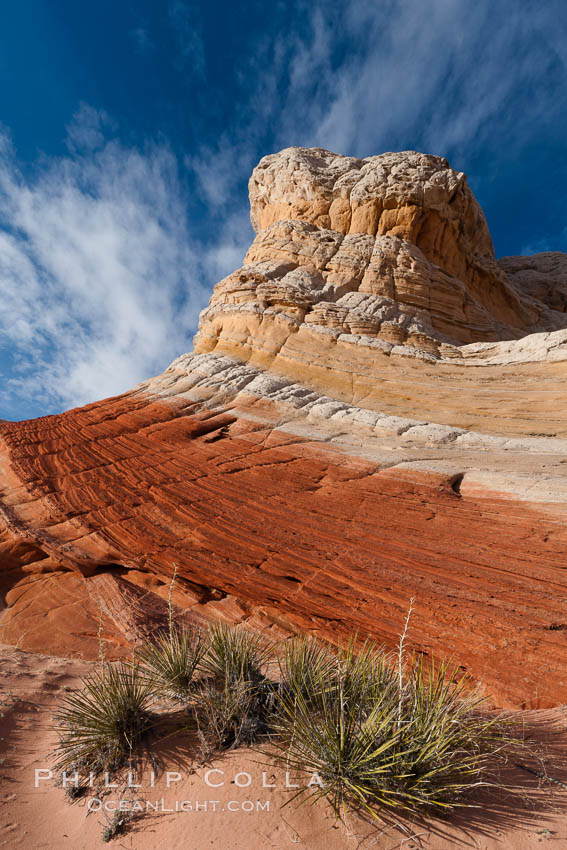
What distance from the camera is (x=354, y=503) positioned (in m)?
8.49

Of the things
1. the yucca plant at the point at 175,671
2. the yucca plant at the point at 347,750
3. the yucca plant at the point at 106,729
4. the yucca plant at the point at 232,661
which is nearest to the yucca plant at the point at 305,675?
the yucca plant at the point at 347,750

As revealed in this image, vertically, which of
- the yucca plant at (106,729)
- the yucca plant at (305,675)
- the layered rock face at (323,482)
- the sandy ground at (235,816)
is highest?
the layered rock face at (323,482)

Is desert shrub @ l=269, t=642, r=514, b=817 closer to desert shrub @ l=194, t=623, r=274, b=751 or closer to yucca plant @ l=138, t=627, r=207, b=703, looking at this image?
desert shrub @ l=194, t=623, r=274, b=751

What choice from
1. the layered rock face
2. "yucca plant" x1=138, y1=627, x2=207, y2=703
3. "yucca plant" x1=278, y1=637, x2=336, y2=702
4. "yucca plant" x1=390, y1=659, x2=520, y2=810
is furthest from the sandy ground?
the layered rock face

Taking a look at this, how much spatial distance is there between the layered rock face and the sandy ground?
2.44m

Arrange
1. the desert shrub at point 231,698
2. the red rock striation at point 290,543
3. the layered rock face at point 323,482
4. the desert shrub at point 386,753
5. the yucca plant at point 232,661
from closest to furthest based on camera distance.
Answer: the desert shrub at point 386,753 → the desert shrub at point 231,698 → the yucca plant at point 232,661 → the red rock striation at point 290,543 → the layered rock face at point 323,482

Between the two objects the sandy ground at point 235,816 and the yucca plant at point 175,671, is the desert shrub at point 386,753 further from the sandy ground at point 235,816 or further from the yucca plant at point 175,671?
the yucca plant at point 175,671

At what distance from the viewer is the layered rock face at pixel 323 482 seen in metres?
6.20

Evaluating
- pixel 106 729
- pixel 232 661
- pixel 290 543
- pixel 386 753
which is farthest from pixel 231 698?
pixel 290 543

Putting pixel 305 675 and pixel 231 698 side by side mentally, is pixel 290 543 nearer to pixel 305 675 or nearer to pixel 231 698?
pixel 305 675

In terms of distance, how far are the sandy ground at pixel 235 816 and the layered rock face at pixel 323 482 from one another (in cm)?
244

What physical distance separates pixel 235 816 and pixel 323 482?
22.9 feet

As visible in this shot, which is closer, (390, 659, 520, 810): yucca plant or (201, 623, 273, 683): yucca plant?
(390, 659, 520, 810): yucca plant

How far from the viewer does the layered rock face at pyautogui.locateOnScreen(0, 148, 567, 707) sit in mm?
6195
